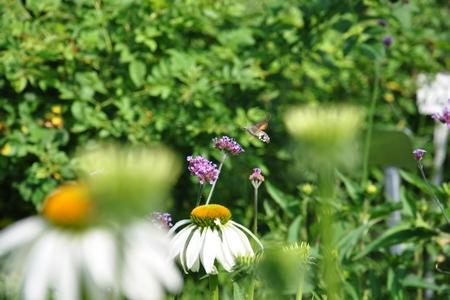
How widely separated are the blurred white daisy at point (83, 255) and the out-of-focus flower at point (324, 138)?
0.12 m

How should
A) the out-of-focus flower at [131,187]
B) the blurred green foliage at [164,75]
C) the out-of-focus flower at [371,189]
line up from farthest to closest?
the blurred green foliage at [164,75]
the out-of-focus flower at [371,189]
the out-of-focus flower at [131,187]

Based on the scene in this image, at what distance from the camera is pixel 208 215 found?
Result: 1.24 metres

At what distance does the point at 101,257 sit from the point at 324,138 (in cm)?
18

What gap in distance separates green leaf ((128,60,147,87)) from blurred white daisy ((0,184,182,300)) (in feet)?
7.27

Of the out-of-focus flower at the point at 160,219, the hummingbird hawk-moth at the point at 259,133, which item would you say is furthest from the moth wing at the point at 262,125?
the out-of-focus flower at the point at 160,219

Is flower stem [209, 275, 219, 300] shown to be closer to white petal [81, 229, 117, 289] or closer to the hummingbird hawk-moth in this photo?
the hummingbird hawk-moth

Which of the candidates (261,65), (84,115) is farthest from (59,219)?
→ (261,65)

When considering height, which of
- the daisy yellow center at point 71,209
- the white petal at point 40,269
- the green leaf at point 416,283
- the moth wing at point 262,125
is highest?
the daisy yellow center at point 71,209

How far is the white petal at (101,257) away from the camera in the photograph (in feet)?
1.79

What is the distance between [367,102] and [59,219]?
3.06 m

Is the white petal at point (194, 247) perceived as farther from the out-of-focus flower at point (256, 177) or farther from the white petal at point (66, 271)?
the white petal at point (66, 271)

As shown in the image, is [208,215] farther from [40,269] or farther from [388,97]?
[388,97]

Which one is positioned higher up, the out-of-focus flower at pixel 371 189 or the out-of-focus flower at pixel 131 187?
the out-of-focus flower at pixel 131 187

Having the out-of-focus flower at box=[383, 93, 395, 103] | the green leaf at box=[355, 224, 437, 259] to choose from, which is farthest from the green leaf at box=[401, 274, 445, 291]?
the out-of-focus flower at box=[383, 93, 395, 103]
